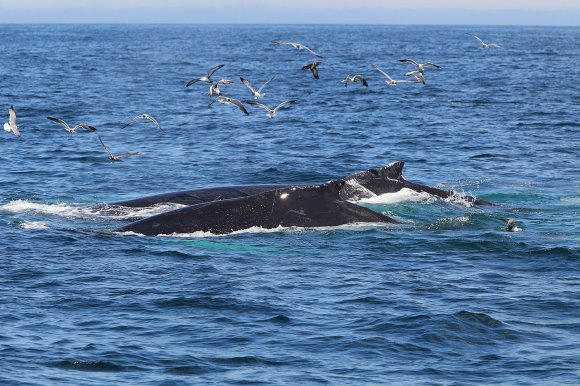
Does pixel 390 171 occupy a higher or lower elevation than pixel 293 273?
higher

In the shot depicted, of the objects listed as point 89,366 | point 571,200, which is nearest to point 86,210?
point 89,366

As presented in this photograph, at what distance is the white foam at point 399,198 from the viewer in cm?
2198

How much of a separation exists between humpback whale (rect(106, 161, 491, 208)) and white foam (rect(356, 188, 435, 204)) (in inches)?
3.1

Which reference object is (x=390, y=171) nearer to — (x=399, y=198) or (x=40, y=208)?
(x=399, y=198)

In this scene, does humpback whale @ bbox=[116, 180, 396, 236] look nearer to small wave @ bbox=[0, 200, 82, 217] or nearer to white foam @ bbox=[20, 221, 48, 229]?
white foam @ bbox=[20, 221, 48, 229]

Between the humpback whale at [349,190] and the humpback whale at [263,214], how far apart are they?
2326mm

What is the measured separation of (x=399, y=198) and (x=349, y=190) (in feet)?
3.40

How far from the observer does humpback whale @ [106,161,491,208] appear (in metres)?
21.7

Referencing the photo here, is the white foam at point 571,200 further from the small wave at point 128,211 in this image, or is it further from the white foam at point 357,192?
the small wave at point 128,211

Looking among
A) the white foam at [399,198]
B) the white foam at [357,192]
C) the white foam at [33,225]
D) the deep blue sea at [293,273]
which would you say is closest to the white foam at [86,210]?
the deep blue sea at [293,273]

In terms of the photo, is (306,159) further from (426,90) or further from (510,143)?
(426,90)

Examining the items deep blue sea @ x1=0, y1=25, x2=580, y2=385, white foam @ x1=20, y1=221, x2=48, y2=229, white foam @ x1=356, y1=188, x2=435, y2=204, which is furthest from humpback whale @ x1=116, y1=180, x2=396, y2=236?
white foam @ x1=356, y1=188, x2=435, y2=204

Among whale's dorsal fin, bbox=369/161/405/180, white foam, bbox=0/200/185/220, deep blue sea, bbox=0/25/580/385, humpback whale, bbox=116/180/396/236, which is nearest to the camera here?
deep blue sea, bbox=0/25/580/385

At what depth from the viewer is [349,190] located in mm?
22094
